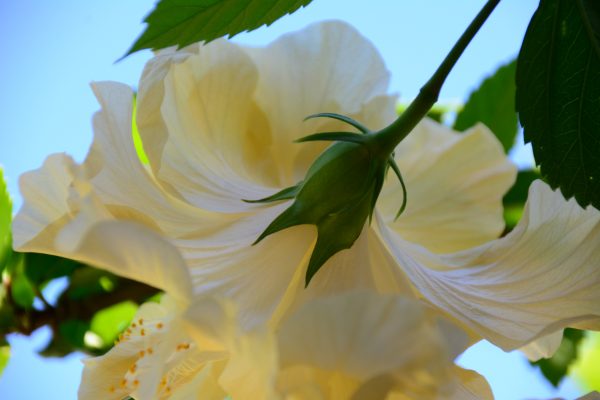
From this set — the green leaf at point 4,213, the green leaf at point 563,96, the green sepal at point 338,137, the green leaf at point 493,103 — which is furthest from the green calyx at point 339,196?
the green leaf at point 493,103

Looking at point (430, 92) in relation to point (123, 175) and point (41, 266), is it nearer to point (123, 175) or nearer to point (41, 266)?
point (123, 175)

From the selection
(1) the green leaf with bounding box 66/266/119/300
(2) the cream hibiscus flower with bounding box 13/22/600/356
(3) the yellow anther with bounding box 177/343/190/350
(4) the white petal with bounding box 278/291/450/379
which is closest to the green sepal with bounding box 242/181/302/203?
(2) the cream hibiscus flower with bounding box 13/22/600/356

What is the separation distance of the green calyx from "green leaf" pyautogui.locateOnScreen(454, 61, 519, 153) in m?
0.47

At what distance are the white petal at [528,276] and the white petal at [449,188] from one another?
0.11m

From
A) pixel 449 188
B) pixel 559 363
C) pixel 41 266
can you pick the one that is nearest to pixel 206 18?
pixel 449 188

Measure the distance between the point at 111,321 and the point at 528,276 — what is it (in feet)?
1.80

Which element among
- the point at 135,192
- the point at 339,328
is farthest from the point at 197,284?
the point at 339,328

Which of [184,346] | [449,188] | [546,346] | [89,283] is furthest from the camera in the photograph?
[89,283]

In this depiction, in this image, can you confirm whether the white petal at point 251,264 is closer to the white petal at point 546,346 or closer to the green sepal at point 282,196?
the green sepal at point 282,196

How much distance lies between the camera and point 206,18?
19.7 inches

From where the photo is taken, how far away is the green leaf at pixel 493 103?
3.18 ft

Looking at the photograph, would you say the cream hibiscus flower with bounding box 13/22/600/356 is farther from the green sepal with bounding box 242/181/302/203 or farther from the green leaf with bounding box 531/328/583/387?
the green leaf with bounding box 531/328/583/387

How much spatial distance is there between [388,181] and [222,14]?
0.27m

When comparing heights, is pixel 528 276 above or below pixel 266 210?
below
